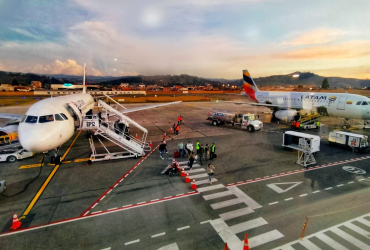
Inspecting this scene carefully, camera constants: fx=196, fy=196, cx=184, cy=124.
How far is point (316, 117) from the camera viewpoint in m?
30.8

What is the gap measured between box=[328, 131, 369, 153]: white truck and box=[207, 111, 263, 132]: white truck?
905 cm

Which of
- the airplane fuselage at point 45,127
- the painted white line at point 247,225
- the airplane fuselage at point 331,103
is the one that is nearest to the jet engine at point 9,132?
the airplane fuselage at point 45,127

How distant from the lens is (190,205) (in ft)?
34.4

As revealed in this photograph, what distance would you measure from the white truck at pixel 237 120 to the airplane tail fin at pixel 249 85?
12.8 m

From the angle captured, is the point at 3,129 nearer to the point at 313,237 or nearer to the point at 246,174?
the point at 246,174

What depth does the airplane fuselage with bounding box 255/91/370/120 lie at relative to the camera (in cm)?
2609

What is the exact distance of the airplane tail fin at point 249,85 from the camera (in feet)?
137

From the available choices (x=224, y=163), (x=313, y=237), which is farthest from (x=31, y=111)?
(x=313, y=237)

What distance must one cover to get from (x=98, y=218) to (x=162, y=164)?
7541 mm

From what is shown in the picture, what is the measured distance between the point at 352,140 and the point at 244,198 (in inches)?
622

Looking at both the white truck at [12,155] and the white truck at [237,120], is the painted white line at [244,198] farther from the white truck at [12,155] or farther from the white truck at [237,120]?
the white truck at [12,155]

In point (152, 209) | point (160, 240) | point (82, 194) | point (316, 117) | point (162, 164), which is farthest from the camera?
point (316, 117)

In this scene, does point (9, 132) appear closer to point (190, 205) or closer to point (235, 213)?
point (190, 205)

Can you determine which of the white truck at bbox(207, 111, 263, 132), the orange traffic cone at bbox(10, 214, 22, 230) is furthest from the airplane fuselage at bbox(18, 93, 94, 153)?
the white truck at bbox(207, 111, 263, 132)
